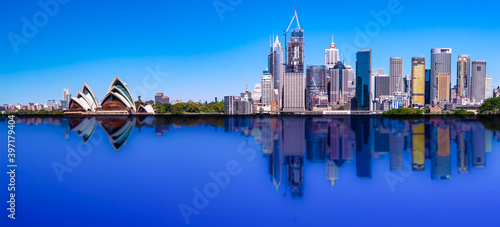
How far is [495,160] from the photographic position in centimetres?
1098

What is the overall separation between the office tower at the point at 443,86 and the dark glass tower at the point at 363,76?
2092 cm

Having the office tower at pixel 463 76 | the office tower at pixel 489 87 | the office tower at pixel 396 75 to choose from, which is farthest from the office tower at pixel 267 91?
the office tower at pixel 489 87

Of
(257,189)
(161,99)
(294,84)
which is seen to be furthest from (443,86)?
(257,189)

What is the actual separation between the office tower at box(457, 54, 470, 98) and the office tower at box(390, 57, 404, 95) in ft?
66.2

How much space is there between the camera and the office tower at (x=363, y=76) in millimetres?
105625

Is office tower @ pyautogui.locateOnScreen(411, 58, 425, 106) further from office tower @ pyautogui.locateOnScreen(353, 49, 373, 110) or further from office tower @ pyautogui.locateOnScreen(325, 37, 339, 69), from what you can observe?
A: office tower @ pyautogui.locateOnScreen(325, 37, 339, 69)

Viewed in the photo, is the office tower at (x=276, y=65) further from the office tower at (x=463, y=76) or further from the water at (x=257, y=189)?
the water at (x=257, y=189)

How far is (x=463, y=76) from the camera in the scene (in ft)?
390

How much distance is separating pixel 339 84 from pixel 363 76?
860cm

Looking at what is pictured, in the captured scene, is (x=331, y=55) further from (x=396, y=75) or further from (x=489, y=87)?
(x=489, y=87)

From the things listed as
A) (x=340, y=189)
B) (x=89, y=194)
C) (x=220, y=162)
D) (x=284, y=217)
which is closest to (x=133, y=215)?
→ (x=89, y=194)

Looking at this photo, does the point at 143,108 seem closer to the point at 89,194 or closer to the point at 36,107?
the point at 36,107

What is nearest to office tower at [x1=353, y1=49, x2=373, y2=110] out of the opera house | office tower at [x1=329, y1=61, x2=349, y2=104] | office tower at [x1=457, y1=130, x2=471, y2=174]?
office tower at [x1=329, y1=61, x2=349, y2=104]

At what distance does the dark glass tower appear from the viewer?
106281 millimetres
